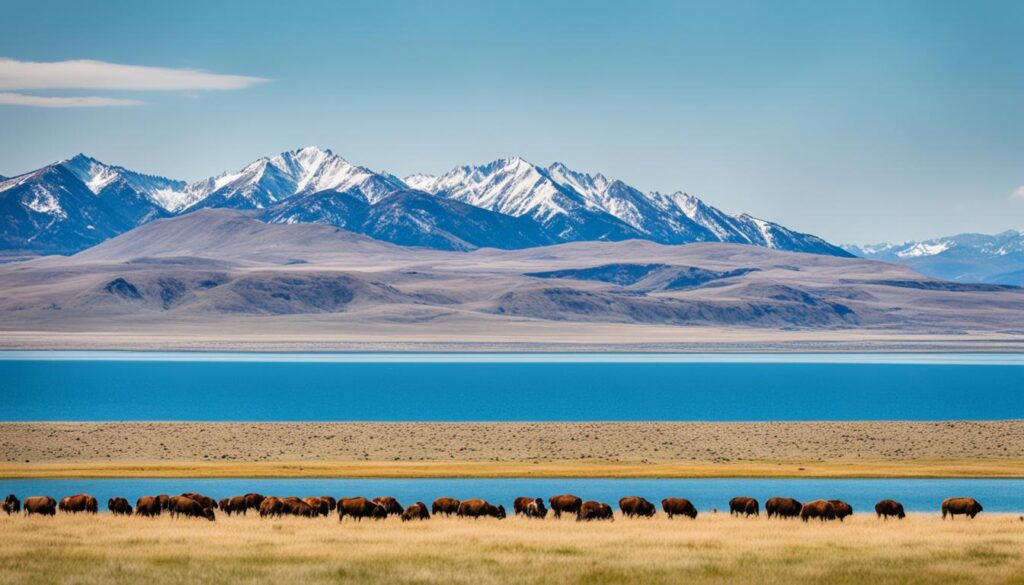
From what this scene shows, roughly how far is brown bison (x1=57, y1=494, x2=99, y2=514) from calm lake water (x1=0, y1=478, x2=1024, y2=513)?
6.33 meters

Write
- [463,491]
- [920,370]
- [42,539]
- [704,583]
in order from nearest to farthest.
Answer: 1. [704,583]
2. [42,539]
3. [463,491]
4. [920,370]

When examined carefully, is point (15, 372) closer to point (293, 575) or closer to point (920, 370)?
point (920, 370)

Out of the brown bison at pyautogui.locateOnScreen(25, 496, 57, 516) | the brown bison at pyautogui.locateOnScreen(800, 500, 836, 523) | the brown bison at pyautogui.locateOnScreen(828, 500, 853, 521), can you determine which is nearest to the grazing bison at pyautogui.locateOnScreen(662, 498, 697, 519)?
the brown bison at pyautogui.locateOnScreen(800, 500, 836, 523)

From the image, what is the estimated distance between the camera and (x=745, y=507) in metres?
38.8

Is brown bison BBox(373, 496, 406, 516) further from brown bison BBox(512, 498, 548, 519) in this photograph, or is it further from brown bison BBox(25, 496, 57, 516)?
brown bison BBox(25, 496, 57, 516)

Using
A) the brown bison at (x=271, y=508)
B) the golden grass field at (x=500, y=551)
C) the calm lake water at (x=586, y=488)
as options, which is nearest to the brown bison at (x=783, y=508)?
the golden grass field at (x=500, y=551)

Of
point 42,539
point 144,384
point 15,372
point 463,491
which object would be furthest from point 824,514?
point 15,372

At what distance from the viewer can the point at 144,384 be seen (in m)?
125

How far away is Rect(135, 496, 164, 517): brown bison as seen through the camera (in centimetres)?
3661

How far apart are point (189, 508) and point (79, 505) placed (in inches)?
141

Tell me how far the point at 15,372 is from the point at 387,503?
11502cm

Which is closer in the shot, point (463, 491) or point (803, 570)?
point (803, 570)

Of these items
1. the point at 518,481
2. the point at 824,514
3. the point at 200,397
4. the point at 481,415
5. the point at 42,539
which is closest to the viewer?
the point at 42,539

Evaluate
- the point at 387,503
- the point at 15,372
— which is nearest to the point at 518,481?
the point at 387,503
